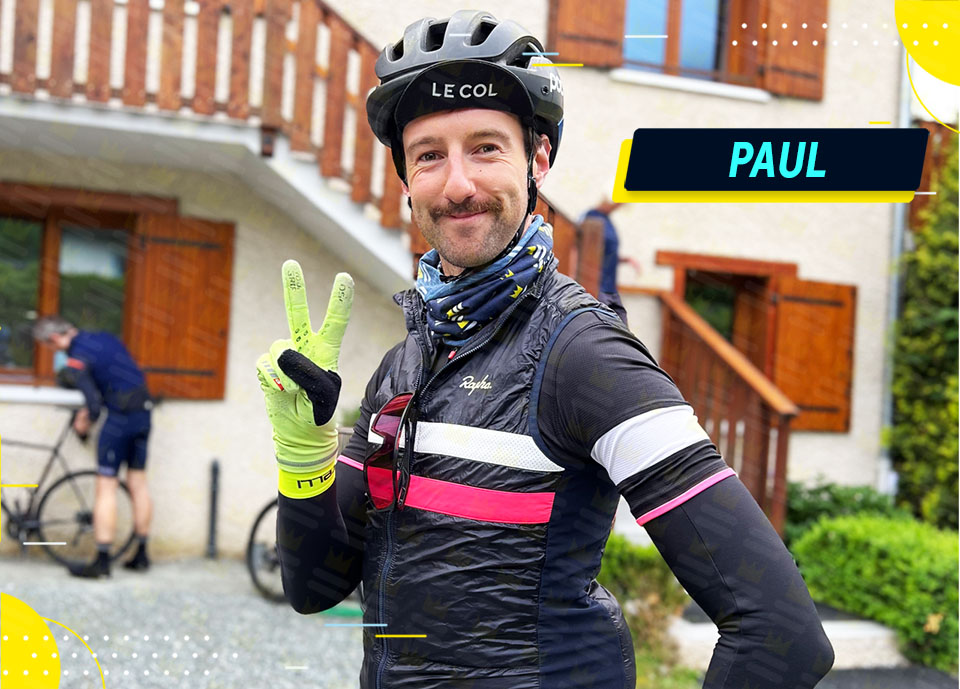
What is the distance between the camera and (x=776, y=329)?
24.8 feet

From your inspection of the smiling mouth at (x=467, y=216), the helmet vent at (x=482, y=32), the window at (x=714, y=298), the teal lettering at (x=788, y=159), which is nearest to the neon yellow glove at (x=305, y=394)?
the smiling mouth at (x=467, y=216)

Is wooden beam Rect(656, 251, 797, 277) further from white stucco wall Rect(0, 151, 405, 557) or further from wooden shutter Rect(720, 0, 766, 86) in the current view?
white stucco wall Rect(0, 151, 405, 557)

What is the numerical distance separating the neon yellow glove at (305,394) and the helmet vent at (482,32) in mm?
465

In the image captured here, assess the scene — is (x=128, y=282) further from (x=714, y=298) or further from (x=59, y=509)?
(x=714, y=298)

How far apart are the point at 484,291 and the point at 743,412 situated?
179 inches

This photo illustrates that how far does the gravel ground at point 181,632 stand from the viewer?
445cm

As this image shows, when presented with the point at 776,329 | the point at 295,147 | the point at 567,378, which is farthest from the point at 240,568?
the point at 567,378

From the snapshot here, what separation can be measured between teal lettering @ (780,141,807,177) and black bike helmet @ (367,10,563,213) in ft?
1.26

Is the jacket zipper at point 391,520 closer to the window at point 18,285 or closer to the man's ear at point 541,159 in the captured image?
the man's ear at point 541,159

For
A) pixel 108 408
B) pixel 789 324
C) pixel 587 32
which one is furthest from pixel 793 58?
pixel 108 408

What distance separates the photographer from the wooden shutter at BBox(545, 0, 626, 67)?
277 inches

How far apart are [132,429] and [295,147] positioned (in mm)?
2153

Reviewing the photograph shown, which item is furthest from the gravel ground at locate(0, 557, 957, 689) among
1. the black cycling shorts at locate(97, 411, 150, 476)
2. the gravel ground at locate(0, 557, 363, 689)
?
the black cycling shorts at locate(97, 411, 150, 476)

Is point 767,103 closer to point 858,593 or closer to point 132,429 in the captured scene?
point 858,593
